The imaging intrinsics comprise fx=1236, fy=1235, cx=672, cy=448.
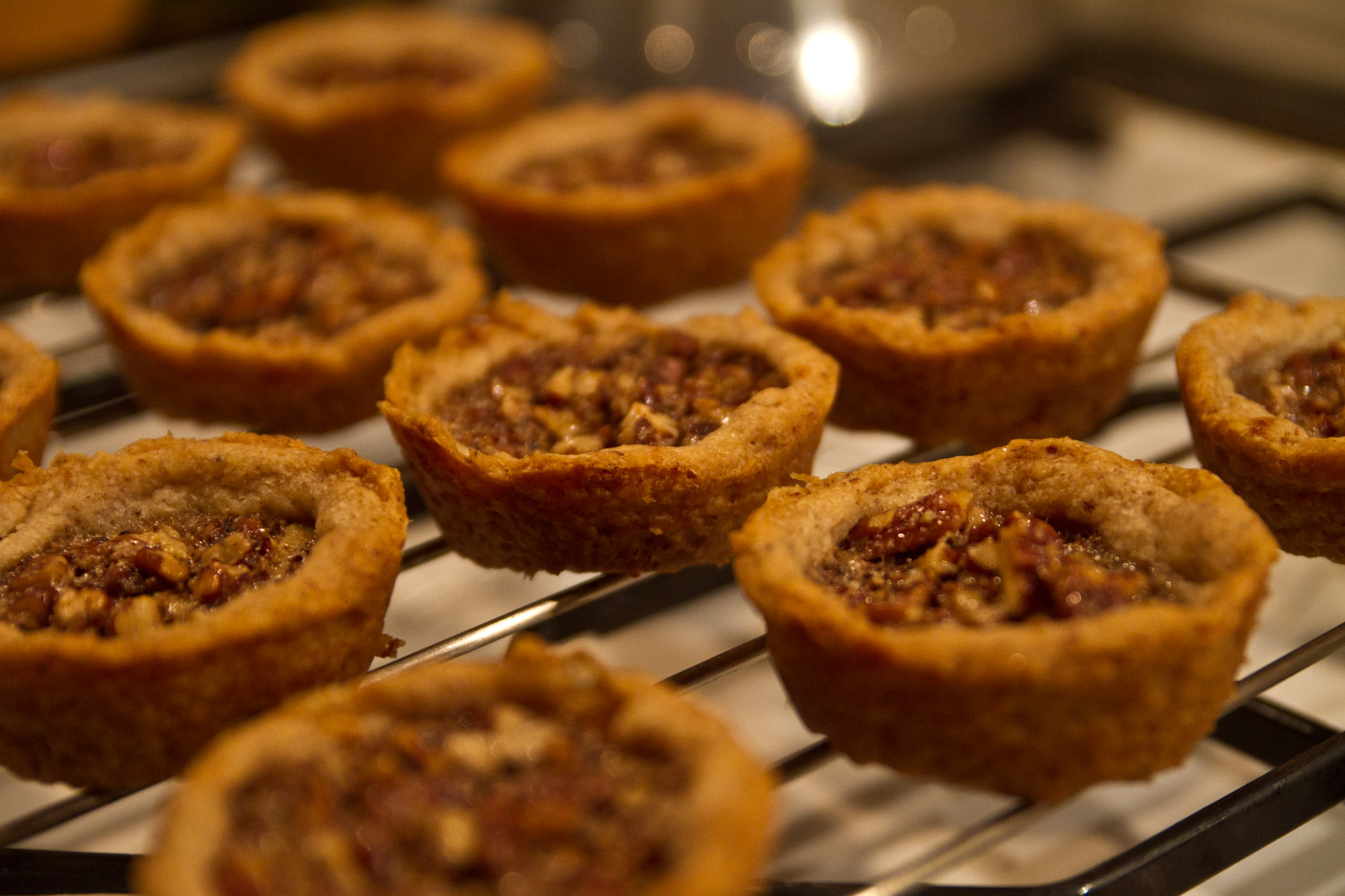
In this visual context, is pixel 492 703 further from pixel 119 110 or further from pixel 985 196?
pixel 119 110

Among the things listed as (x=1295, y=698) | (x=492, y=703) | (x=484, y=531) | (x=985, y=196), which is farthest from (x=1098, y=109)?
(x=492, y=703)

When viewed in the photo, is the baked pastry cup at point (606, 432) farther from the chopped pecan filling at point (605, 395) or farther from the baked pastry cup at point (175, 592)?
the baked pastry cup at point (175, 592)

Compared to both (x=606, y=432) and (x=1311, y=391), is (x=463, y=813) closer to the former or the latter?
(x=606, y=432)

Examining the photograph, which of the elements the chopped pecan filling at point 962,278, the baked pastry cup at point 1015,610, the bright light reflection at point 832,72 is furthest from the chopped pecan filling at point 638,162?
the baked pastry cup at point 1015,610

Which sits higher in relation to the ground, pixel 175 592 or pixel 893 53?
pixel 893 53

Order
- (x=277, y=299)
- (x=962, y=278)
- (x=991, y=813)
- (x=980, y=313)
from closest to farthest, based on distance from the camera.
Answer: (x=991, y=813) < (x=980, y=313) < (x=962, y=278) < (x=277, y=299)

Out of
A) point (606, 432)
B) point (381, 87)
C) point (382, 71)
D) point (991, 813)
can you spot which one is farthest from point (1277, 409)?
point (382, 71)

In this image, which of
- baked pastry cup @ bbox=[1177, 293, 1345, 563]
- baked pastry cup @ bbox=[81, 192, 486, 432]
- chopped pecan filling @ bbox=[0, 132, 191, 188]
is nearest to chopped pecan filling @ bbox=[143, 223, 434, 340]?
baked pastry cup @ bbox=[81, 192, 486, 432]
